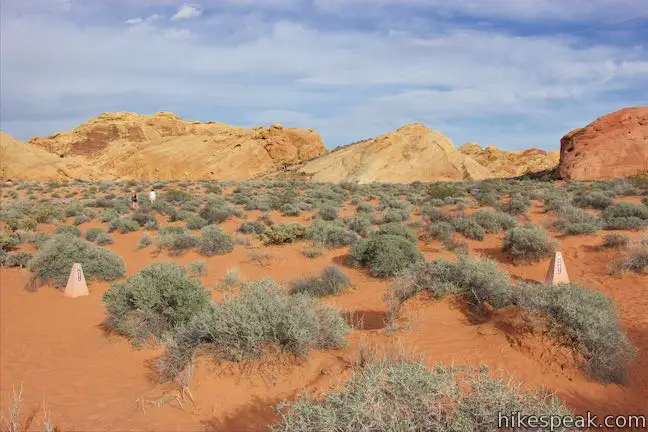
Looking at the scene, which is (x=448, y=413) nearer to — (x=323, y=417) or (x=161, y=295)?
(x=323, y=417)

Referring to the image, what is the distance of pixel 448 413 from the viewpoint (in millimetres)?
2754

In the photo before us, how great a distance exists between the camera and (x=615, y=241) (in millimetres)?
11281

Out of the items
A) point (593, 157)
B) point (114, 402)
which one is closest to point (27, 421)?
point (114, 402)

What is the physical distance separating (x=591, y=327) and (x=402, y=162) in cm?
4132

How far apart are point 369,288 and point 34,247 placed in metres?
11.2

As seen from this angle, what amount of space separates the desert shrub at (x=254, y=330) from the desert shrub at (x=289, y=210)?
13.8 meters

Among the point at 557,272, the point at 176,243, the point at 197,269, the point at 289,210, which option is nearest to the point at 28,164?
the point at 289,210

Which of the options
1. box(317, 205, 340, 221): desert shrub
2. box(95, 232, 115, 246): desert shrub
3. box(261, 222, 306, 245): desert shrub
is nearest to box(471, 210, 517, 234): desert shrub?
box(317, 205, 340, 221): desert shrub

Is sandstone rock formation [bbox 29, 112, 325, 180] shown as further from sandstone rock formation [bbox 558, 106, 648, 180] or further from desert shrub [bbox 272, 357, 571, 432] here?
desert shrub [bbox 272, 357, 571, 432]

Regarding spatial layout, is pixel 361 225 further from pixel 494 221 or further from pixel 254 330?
pixel 254 330

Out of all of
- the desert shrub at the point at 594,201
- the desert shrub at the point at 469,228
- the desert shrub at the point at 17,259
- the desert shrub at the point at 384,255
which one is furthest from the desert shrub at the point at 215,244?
the desert shrub at the point at 594,201

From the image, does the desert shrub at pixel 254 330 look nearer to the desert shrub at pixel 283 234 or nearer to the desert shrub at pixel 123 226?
the desert shrub at pixel 283 234

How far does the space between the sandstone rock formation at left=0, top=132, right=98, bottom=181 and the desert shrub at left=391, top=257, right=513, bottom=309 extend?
52.7 meters

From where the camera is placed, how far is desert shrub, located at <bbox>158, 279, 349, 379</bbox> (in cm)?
499
